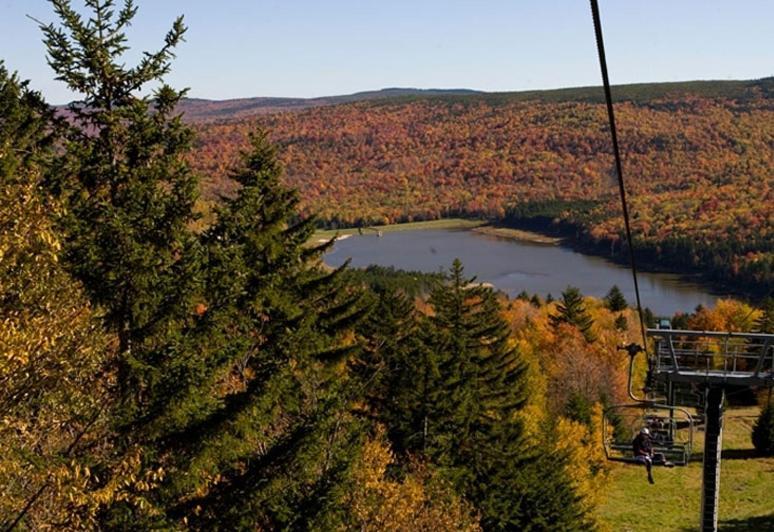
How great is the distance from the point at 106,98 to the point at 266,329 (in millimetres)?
7585

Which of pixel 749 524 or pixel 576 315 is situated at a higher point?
pixel 576 315

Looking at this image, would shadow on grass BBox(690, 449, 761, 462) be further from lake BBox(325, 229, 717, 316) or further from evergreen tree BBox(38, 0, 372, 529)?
lake BBox(325, 229, 717, 316)

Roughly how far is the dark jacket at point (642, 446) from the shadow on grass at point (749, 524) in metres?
27.3

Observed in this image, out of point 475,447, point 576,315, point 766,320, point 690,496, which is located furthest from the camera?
point 576,315

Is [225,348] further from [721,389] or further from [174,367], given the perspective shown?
[721,389]

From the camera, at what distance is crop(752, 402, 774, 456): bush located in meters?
51.9

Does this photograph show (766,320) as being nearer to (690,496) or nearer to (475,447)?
(690,496)

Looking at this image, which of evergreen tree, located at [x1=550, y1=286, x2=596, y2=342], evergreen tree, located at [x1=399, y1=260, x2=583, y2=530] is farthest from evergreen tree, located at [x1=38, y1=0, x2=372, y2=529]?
evergreen tree, located at [x1=550, y1=286, x2=596, y2=342]

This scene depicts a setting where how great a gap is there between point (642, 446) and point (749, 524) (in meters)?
29.1

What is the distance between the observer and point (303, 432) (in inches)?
497

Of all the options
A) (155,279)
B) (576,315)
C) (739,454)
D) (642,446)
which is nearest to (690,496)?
(739,454)

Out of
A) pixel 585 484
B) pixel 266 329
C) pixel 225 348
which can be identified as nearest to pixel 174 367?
pixel 225 348

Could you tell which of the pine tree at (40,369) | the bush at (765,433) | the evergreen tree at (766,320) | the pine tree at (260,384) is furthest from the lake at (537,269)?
the pine tree at (40,369)

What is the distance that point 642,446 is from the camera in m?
17.0
